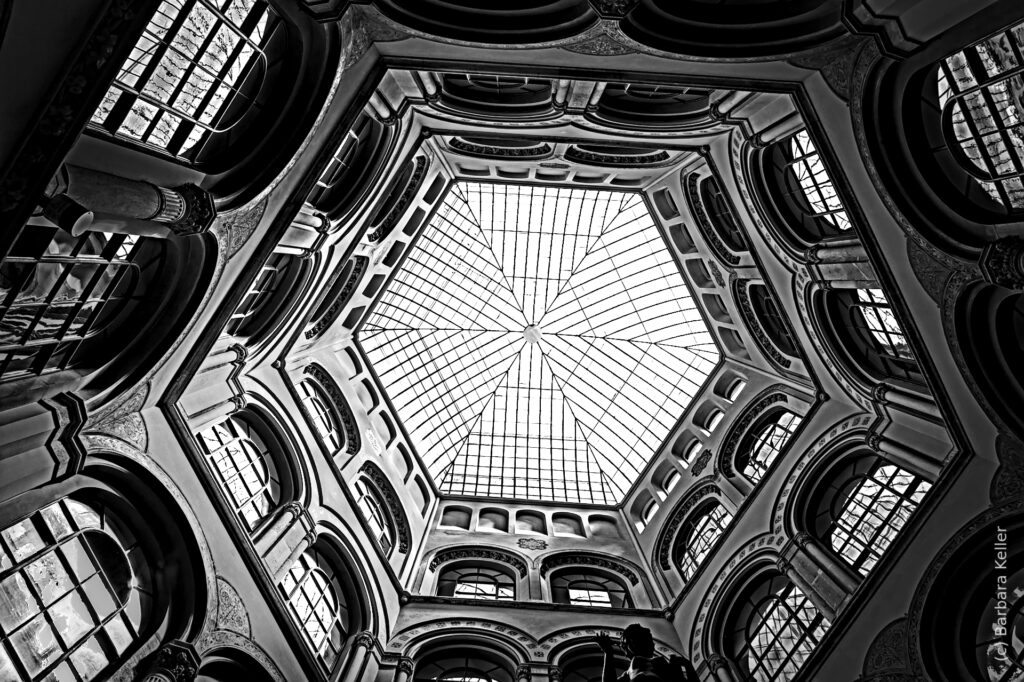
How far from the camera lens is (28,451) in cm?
1098

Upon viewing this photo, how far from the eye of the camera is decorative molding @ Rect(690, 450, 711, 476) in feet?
93.1

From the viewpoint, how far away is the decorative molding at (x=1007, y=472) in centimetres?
1327

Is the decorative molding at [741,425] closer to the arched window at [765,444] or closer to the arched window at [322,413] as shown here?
the arched window at [765,444]

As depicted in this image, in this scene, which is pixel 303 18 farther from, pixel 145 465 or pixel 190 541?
pixel 190 541

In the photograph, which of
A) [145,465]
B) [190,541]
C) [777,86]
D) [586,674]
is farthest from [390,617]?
[777,86]

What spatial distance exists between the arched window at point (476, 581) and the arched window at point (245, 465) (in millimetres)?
10043

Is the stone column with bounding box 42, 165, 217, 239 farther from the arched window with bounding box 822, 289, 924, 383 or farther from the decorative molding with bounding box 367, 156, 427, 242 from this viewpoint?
the arched window with bounding box 822, 289, 924, 383

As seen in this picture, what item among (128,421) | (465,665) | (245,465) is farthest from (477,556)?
(128,421)

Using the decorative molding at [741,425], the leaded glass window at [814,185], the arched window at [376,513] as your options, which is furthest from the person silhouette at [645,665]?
the decorative molding at [741,425]

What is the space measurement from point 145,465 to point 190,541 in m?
2.16

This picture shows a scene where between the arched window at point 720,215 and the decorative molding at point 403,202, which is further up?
the arched window at point 720,215

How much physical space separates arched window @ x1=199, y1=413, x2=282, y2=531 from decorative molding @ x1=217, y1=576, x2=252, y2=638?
6.74ft

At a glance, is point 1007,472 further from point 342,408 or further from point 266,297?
point 342,408

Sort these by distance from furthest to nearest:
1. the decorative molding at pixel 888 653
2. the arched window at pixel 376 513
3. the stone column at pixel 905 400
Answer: the arched window at pixel 376 513
the stone column at pixel 905 400
the decorative molding at pixel 888 653
